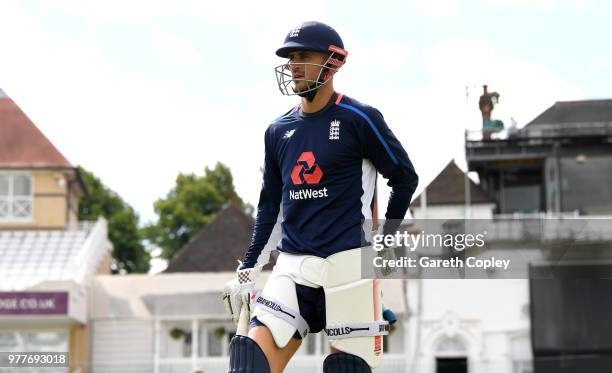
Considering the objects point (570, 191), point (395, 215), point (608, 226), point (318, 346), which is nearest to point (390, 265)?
point (395, 215)

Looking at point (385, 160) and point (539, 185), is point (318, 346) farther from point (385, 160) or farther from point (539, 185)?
point (385, 160)

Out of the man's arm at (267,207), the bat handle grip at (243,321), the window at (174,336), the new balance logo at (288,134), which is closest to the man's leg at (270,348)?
the bat handle grip at (243,321)

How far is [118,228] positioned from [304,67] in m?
55.1

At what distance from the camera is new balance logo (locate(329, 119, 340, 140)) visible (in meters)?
5.81

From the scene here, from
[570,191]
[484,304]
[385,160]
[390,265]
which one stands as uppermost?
[570,191]

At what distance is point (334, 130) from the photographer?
582cm

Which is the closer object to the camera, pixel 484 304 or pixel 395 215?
pixel 395 215

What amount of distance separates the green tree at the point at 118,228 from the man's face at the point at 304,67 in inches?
2140

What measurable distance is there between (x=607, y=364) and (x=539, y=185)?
6671mm

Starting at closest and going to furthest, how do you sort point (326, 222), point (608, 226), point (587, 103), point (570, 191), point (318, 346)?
1. point (326, 222)
2. point (608, 226)
3. point (587, 103)
4. point (570, 191)
5. point (318, 346)

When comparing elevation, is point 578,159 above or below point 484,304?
above

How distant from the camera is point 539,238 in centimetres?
3356

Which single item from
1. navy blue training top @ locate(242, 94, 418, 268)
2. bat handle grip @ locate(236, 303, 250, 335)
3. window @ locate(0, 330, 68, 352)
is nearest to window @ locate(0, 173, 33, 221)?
window @ locate(0, 330, 68, 352)

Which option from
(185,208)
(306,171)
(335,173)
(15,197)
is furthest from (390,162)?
(185,208)
